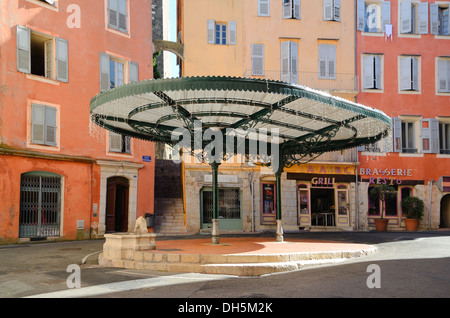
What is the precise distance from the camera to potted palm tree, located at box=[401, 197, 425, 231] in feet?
76.4

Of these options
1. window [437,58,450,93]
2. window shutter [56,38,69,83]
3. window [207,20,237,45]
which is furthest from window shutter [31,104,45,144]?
window [437,58,450,93]

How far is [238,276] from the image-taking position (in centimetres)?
895

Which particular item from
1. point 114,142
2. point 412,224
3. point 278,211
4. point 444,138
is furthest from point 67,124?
point 444,138

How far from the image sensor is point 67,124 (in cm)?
1909

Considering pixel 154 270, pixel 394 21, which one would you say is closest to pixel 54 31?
pixel 154 270

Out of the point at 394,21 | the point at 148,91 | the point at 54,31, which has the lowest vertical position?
the point at 148,91

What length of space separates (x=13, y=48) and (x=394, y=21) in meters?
19.5

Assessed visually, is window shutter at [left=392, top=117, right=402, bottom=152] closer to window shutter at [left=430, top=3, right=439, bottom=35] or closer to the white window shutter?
window shutter at [left=430, top=3, right=439, bottom=35]

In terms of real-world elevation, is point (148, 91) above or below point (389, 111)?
below

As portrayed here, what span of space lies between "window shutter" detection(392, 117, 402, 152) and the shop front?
105 inches

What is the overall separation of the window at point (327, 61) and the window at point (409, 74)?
149 inches

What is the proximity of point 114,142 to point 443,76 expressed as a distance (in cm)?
1806

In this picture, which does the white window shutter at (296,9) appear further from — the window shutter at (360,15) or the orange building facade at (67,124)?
the orange building facade at (67,124)
